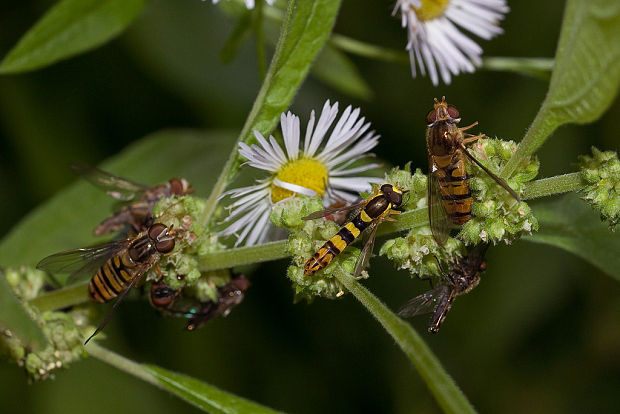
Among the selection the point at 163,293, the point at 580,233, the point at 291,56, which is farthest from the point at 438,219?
the point at 163,293

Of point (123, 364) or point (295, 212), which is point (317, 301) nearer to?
point (123, 364)

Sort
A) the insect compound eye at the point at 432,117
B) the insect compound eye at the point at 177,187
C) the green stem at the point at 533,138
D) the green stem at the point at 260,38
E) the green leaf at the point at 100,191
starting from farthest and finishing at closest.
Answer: the green leaf at the point at 100,191 → the green stem at the point at 260,38 → the insect compound eye at the point at 177,187 → the insect compound eye at the point at 432,117 → the green stem at the point at 533,138

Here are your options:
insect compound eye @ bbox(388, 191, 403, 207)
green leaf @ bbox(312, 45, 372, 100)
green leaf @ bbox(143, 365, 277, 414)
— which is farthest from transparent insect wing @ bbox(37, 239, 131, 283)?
green leaf @ bbox(312, 45, 372, 100)

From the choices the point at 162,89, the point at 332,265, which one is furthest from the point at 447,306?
the point at 162,89

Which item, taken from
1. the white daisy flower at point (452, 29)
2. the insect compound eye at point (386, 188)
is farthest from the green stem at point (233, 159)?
the white daisy flower at point (452, 29)

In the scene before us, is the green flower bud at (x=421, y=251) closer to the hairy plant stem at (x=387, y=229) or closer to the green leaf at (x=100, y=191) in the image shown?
the hairy plant stem at (x=387, y=229)

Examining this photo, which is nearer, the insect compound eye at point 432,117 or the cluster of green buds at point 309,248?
the cluster of green buds at point 309,248

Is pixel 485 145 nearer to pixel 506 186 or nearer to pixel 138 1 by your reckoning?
pixel 506 186
